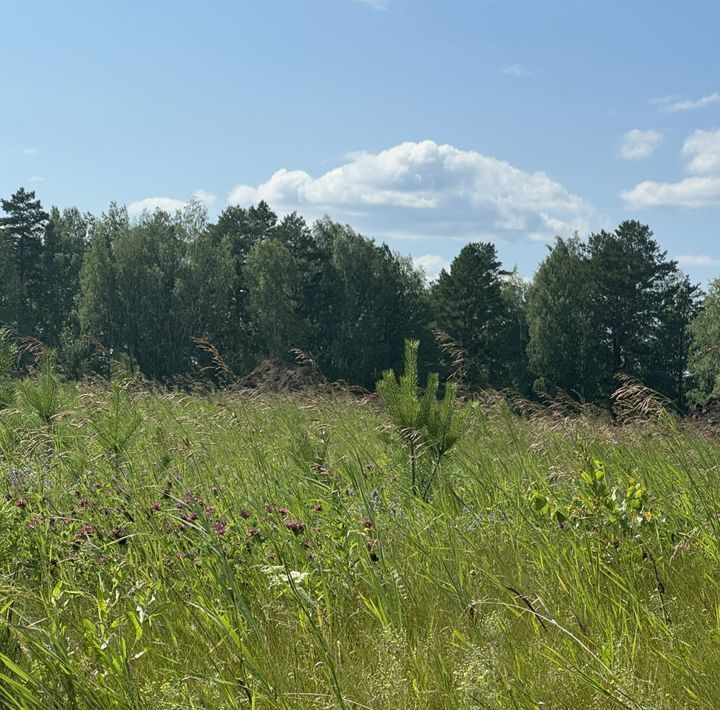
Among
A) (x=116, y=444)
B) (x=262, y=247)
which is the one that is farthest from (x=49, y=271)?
(x=116, y=444)

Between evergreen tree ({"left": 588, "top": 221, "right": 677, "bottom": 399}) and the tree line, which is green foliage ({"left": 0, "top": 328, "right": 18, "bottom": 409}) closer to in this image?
the tree line

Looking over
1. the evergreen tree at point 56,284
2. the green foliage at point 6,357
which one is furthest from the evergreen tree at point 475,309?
the green foliage at point 6,357

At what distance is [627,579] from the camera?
10.0 feet

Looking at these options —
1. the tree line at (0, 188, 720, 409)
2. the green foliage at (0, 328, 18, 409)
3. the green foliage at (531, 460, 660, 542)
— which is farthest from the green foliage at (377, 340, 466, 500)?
the tree line at (0, 188, 720, 409)

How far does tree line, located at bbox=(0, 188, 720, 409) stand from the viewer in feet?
138

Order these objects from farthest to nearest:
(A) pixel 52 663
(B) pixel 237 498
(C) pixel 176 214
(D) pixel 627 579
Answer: (C) pixel 176 214
(B) pixel 237 498
(D) pixel 627 579
(A) pixel 52 663

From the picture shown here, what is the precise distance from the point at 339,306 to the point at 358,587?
42139mm

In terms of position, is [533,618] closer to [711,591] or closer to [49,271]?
[711,591]

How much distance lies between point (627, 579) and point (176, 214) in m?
45.0

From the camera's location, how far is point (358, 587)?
3.25m

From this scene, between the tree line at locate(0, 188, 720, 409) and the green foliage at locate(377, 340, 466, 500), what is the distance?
3583 cm

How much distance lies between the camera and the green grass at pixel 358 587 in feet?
7.75

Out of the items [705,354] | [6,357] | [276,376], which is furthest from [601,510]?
[705,354]

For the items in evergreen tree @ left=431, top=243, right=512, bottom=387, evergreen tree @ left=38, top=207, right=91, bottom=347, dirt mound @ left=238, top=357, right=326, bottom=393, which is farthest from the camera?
evergreen tree @ left=38, top=207, right=91, bottom=347
